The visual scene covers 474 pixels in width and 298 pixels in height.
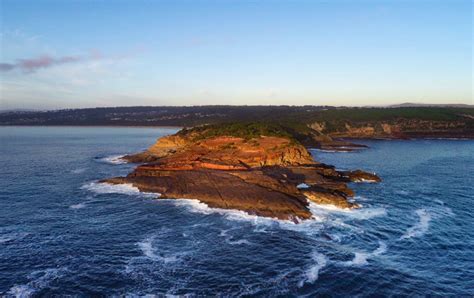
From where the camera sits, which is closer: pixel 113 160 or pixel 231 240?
pixel 231 240

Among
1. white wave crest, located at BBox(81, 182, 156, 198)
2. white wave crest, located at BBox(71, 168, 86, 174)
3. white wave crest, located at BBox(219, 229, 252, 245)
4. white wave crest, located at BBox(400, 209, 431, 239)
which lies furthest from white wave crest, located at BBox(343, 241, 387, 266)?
white wave crest, located at BBox(71, 168, 86, 174)

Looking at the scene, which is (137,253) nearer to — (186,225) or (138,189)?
(186,225)

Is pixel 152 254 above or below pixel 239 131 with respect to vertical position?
below

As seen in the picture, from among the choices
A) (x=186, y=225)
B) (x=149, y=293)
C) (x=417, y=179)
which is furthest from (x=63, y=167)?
(x=417, y=179)

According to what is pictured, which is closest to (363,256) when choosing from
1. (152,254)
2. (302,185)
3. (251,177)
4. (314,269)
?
(314,269)

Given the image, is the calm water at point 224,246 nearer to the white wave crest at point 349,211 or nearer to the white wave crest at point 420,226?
the white wave crest at point 420,226

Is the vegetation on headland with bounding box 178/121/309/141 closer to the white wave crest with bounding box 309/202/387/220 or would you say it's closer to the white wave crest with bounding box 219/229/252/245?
the white wave crest with bounding box 309/202/387/220

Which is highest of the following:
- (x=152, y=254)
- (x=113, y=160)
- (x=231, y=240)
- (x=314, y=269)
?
(x=113, y=160)

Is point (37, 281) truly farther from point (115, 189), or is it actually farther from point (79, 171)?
point (79, 171)
